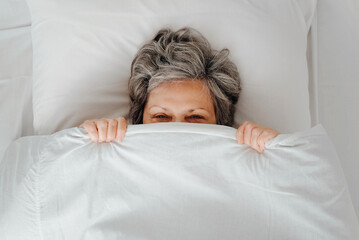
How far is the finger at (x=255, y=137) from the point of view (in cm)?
111

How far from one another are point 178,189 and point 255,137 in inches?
9.0

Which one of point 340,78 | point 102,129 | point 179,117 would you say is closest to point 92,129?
point 102,129

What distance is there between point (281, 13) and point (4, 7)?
3.02 feet

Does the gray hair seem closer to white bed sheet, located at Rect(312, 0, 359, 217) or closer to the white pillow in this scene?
the white pillow

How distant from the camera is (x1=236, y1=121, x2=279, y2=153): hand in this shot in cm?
111

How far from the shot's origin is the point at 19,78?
4.78 feet

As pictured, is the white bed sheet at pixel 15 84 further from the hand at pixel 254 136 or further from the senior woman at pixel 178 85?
the hand at pixel 254 136

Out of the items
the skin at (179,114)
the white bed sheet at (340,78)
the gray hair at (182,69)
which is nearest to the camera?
the skin at (179,114)

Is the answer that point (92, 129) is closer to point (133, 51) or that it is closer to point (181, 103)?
point (181, 103)

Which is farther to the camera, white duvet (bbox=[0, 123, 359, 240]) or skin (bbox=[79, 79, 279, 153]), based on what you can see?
skin (bbox=[79, 79, 279, 153])

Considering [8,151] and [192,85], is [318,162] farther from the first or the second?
[8,151]

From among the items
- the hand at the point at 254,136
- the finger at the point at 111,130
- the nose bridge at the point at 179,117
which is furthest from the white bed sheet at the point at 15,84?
the hand at the point at 254,136

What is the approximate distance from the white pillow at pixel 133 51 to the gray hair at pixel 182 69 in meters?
0.07

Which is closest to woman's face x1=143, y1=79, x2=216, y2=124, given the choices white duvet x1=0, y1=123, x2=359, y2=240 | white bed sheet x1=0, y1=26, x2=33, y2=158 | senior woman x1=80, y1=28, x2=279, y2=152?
senior woman x1=80, y1=28, x2=279, y2=152
